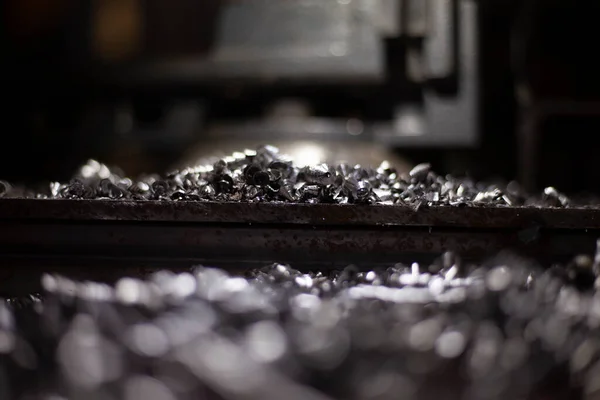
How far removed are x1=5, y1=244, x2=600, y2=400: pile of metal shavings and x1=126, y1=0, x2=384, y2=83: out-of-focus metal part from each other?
1078mm

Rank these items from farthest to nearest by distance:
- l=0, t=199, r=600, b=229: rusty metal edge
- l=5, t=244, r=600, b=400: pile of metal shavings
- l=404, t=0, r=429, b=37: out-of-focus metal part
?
l=404, t=0, r=429, b=37: out-of-focus metal part → l=0, t=199, r=600, b=229: rusty metal edge → l=5, t=244, r=600, b=400: pile of metal shavings

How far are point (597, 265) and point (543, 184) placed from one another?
1055mm

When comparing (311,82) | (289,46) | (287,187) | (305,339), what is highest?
(289,46)

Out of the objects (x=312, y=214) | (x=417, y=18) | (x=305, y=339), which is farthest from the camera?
(x=417, y=18)

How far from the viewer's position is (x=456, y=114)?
158 centimetres

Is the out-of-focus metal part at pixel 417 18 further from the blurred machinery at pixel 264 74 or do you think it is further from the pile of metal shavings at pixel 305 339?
the pile of metal shavings at pixel 305 339

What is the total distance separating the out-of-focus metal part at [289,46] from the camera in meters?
1.58

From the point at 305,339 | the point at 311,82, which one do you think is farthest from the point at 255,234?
the point at 311,82

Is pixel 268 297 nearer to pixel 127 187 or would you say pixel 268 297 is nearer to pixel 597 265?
pixel 127 187

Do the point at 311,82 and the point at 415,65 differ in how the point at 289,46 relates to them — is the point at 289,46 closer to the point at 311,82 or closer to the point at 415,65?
the point at 311,82

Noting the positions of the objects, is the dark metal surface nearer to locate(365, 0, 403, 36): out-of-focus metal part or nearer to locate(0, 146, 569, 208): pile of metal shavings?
locate(0, 146, 569, 208): pile of metal shavings

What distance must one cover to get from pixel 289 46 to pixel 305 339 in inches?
51.3

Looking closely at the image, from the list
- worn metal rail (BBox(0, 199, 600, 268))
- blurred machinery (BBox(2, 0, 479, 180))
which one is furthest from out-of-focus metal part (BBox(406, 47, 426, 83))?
worn metal rail (BBox(0, 199, 600, 268))

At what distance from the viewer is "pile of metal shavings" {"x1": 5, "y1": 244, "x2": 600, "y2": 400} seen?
0.48 metres
